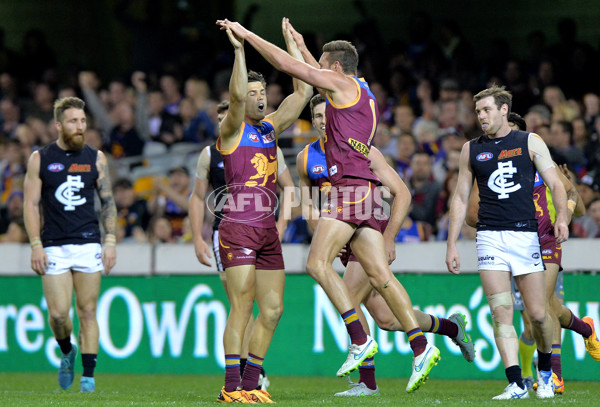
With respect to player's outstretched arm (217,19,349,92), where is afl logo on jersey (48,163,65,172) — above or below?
below

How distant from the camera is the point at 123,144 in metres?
18.5

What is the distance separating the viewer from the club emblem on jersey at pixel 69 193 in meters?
10.2

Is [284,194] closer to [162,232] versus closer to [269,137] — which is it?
[269,137]

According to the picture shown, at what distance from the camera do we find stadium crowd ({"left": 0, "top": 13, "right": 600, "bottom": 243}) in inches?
542

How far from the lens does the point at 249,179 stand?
27.4 ft

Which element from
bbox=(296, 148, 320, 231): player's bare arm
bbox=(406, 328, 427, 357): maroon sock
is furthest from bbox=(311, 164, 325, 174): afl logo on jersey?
bbox=(406, 328, 427, 357): maroon sock

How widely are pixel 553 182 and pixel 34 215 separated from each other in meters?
5.11

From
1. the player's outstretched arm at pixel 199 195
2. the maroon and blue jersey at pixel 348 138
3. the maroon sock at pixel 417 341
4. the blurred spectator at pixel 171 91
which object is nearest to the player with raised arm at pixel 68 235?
the player's outstretched arm at pixel 199 195

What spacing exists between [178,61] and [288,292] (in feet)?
28.1

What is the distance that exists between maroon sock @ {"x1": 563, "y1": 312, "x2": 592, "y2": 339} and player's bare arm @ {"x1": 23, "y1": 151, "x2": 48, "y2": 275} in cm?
526

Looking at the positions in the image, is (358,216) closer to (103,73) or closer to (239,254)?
Answer: (239,254)

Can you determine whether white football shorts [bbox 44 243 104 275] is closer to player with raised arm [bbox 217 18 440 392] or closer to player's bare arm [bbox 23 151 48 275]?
player's bare arm [bbox 23 151 48 275]

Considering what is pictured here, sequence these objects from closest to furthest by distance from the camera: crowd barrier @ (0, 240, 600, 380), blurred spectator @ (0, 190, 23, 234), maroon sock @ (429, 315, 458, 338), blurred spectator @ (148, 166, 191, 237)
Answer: maroon sock @ (429, 315, 458, 338)
crowd barrier @ (0, 240, 600, 380)
blurred spectator @ (148, 166, 191, 237)
blurred spectator @ (0, 190, 23, 234)

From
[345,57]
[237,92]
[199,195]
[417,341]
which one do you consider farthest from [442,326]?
[237,92]
